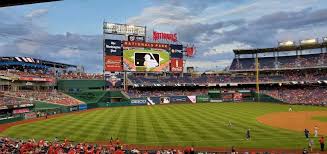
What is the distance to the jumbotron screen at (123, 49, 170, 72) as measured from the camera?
75544 millimetres

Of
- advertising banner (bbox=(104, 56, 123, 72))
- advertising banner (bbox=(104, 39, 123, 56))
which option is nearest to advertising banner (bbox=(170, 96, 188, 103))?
advertising banner (bbox=(104, 56, 123, 72))

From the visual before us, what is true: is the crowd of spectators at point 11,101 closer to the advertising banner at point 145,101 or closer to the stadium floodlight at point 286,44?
the advertising banner at point 145,101

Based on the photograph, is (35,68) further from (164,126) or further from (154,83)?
(164,126)

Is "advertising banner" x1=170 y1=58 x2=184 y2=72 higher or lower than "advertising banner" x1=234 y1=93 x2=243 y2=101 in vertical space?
higher

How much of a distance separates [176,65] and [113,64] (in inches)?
685

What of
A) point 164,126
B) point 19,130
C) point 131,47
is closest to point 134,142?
point 164,126

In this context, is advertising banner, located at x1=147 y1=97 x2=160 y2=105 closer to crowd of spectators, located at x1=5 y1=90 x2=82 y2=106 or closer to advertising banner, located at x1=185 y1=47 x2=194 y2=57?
crowd of spectators, located at x1=5 y1=90 x2=82 y2=106

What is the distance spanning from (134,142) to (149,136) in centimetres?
295

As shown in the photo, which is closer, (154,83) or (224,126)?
(224,126)

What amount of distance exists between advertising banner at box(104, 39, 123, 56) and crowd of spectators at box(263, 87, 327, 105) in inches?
1465

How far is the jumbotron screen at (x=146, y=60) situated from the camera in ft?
248

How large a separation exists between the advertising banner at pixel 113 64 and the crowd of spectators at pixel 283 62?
128ft

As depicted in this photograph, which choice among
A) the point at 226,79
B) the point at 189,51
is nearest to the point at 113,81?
the point at 189,51

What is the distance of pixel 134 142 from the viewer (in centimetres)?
2942
